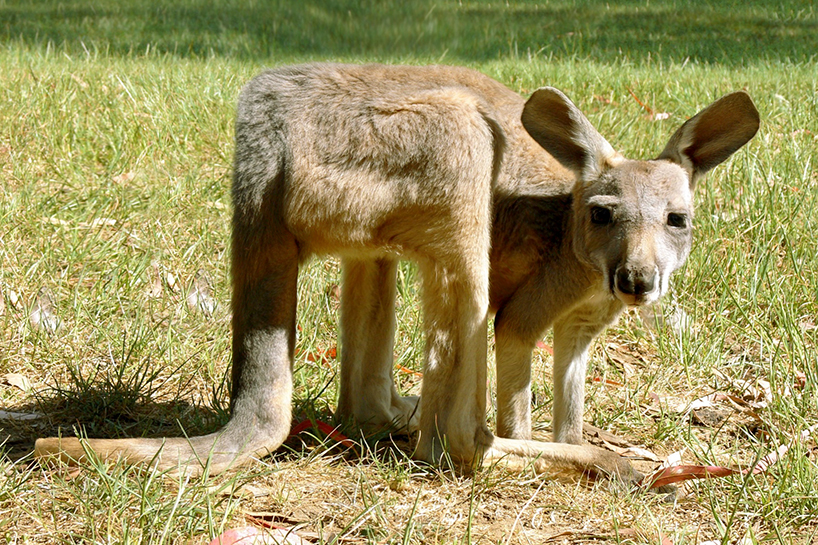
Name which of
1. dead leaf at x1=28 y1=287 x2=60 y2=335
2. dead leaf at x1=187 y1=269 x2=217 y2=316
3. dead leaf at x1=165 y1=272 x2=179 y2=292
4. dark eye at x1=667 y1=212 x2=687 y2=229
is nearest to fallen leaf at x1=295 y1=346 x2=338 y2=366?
dead leaf at x1=187 y1=269 x2=217 y2=316

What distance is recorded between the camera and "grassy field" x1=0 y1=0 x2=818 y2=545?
2959 mm

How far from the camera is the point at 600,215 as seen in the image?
3.36m

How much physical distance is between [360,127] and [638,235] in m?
1.01

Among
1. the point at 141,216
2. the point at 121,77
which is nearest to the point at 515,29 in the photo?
the point at 121,77

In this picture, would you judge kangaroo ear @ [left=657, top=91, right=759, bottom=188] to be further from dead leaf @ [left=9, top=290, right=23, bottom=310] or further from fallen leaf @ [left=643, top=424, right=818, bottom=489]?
dead leaf @ [left=9, top=290, right=23, bottom=310]

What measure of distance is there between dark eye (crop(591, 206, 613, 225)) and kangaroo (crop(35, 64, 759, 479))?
11mm

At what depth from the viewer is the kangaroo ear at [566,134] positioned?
3396mm

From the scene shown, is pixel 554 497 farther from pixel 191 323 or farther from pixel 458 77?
pixel 191 323

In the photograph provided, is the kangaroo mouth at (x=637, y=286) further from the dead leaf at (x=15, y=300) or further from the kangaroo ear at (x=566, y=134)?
the dead leaf at (x=15, y=300)

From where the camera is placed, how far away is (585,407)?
4.08 m

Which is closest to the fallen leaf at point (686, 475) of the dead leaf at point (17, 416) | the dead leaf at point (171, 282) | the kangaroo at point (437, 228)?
the kangaroo at point (437, 228)

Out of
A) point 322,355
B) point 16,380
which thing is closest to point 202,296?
point 322,355

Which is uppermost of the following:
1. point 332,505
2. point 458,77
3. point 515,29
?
point 515,29

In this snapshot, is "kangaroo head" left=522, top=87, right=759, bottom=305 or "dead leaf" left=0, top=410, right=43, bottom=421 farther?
"dead leaf" left=0, top=410, right=43, bottom=421
